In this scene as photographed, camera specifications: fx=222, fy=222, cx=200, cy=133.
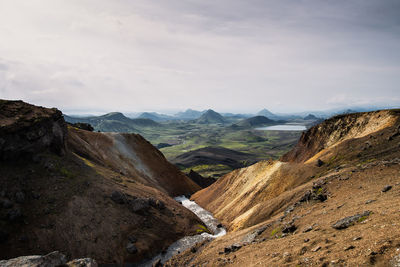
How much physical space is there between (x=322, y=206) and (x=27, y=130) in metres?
53.9

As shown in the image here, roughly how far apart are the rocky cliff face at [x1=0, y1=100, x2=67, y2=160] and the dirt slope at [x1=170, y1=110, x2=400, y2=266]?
34945 millimetres

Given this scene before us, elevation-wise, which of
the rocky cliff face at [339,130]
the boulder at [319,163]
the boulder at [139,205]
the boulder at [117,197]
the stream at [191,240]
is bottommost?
the stream at [191,240]

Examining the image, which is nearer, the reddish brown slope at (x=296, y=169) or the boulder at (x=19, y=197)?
the boulder at (x=19, y=197)

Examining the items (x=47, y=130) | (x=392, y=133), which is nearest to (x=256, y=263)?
(x=392, y=133)

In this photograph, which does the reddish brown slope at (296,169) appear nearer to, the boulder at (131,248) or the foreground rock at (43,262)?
the boulder at (131,248)

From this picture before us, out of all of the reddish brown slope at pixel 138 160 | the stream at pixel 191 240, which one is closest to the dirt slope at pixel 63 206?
the stream at pixel 191 240

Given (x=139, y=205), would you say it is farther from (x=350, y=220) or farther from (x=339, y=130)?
(x=339, y=130)

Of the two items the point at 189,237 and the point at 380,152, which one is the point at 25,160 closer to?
the point at 189,237

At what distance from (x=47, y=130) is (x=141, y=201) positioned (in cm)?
2576

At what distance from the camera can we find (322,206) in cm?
3216

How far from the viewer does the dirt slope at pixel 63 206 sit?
3444 cm

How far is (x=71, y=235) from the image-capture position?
3622 cm

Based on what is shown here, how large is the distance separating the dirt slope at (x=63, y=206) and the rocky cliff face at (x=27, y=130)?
0.48 ft

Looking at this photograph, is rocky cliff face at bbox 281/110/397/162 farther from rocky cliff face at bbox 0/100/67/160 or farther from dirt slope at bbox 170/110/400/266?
rocky cliff face at bbox 0/100/67/160
